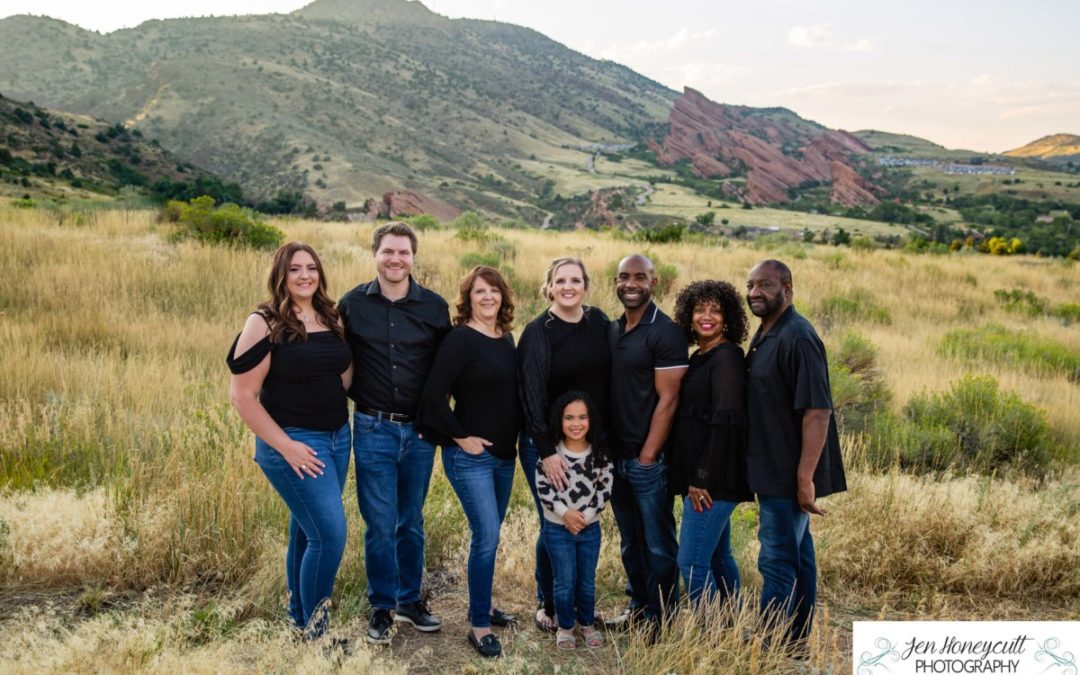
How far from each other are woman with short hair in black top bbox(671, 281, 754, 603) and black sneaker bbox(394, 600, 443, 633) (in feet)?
4.67

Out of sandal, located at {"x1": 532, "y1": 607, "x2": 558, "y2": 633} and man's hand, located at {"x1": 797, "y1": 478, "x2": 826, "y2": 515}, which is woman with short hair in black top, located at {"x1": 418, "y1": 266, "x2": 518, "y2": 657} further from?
man's hand, located at {"x1": 797, "y1": 478, "x2": 826, "y2": 515}

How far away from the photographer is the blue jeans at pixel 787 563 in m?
3.60

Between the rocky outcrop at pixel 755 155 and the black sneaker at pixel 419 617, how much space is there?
79.3 m

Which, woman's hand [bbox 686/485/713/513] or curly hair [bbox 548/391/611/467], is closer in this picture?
woman's hand [bbox 686/485/713/513]

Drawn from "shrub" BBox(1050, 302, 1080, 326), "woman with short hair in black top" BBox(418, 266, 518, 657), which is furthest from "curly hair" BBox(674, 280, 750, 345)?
"shrub" BBox(1050, 302, 1080, 326)

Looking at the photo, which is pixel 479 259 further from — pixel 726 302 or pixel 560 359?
pixel 726 302

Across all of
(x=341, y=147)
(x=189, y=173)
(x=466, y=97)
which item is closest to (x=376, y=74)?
(x=466, y=97)

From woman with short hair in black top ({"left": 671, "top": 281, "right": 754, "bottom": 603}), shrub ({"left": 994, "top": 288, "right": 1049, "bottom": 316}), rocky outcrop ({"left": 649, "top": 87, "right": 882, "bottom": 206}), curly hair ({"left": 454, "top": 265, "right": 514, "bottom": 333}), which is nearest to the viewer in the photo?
woman with short hair in black top ({"left": 671, "top": 281, "right": 754, "bottom": 603})

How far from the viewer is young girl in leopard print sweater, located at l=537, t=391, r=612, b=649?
376cm

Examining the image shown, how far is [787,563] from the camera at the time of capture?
365cm

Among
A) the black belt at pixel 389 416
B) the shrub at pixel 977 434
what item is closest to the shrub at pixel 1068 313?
the shrub at pixel 977 434

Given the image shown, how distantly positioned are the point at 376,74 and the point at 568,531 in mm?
116777

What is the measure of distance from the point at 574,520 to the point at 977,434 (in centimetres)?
539

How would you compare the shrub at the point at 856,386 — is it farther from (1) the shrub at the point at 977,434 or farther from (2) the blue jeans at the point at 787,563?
(2) the blue jeans at the point at 787,563
